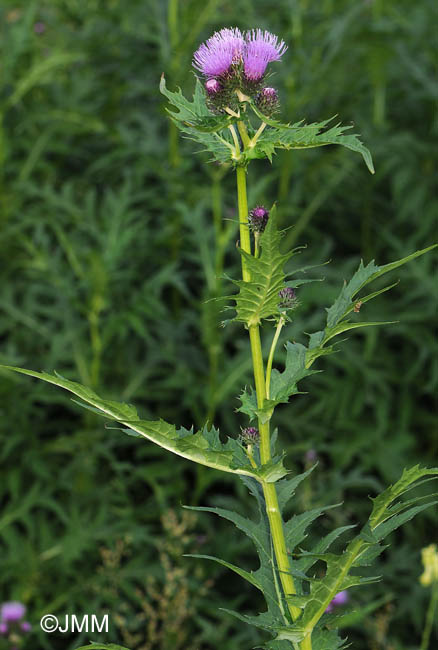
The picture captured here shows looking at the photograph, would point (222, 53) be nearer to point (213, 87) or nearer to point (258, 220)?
point (213, 87)

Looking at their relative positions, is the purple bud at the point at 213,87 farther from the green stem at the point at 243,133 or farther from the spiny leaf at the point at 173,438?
the spiny leaf at the point at 173,438

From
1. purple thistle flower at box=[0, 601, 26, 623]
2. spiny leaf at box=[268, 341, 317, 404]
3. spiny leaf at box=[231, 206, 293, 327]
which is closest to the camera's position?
spiny leaf at box=[231, 206, 293, 327]

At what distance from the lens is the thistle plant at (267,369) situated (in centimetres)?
99

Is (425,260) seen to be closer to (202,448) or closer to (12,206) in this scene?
(12,206)

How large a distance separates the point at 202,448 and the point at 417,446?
229 centimetres

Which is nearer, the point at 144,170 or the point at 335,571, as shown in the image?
the point at 335,571

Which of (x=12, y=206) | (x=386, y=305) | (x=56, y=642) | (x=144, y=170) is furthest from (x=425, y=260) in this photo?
(x=56, y=642)

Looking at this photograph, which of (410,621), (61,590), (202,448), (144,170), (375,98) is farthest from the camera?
(375,98)

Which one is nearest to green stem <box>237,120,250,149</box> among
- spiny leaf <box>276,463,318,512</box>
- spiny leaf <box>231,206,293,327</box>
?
spiny leaf <box>231,206,293,327</box>

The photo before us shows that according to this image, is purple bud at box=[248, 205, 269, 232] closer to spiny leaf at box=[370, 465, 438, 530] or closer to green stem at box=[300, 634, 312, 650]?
spiny leaf at box=[370, 465, 438, 530]

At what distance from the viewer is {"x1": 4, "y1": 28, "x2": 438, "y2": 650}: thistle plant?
0.99 meters

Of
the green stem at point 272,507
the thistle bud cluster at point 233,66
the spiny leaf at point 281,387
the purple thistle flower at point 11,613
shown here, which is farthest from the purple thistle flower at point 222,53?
the purple thistle flower at point 11,613

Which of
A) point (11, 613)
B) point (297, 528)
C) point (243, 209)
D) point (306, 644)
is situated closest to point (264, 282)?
point (243, 209)

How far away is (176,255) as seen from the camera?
9.94ft
